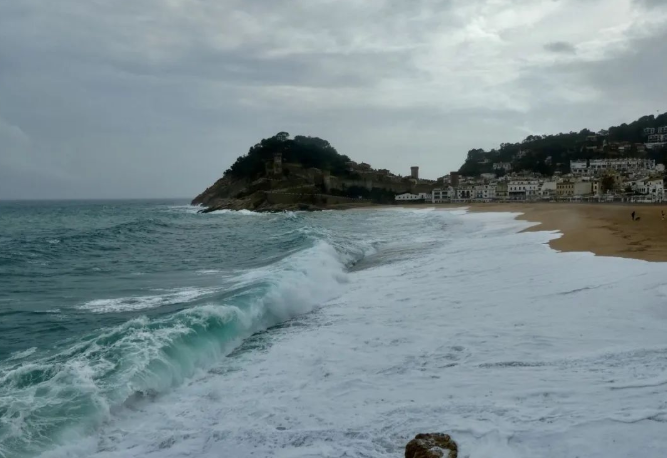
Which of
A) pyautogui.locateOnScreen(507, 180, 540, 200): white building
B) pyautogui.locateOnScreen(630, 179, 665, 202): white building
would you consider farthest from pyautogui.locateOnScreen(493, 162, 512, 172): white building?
pyautogui.locateOnScreen(630, 179, 665, 202): white building

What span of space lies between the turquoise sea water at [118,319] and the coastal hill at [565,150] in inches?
4167

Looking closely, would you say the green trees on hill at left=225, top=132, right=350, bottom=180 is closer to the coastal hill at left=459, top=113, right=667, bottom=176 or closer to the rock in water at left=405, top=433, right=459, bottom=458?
the coastal hill at left=459, top=113, right=667, bottom=176

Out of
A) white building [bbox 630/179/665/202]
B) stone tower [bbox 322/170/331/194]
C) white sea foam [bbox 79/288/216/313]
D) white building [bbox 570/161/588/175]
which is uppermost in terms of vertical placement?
white building [bbox 570/161/588/175]

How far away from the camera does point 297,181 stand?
81.1 metres

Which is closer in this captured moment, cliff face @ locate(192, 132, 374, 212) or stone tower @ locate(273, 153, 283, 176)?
cliff face @ locate(192, 132, 374, 212)

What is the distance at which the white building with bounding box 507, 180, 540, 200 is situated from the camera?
78125mm

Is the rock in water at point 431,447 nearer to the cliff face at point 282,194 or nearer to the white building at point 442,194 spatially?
the cliff face at point 282,194

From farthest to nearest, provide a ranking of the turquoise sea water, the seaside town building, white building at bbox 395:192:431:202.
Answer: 1. white building at bbox 395:192:431:202
2. the seaside town building
3. the turquoise sea water

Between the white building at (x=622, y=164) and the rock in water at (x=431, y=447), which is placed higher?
the white building at (x=622, y=164)

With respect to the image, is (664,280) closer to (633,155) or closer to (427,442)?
(427,442)

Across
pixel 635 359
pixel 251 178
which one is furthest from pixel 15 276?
pixel 251 178

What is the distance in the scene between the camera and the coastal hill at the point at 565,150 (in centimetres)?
10912

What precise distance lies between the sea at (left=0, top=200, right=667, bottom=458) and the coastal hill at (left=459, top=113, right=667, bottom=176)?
106877 mm

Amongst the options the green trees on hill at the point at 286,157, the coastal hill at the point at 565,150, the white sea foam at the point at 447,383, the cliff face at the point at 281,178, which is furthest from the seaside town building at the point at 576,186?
the white sea foam at the point at 447,383
